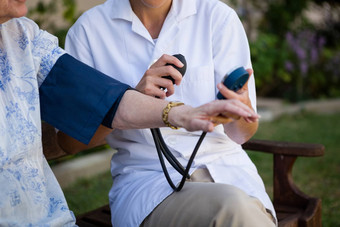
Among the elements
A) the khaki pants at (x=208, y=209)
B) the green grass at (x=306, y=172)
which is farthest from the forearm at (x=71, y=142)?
the green grass at (x=306, y=172)

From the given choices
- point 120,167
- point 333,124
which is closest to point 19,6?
point 120,167

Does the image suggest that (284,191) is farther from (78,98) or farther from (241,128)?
(78,98)

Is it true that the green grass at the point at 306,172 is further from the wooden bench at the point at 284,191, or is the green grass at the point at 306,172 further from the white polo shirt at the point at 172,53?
the white polo shirt at the point at 172,53

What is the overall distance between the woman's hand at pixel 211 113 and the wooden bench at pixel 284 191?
90cm

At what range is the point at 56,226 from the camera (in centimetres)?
180

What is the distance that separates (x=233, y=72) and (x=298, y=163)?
12.8 feet

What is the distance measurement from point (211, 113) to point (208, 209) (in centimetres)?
41

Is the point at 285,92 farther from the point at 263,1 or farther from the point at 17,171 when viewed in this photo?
the point at 17,171

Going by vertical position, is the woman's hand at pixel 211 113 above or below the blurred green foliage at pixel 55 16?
above

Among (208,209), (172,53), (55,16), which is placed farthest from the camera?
(55,16)

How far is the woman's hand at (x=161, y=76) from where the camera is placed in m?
1.90

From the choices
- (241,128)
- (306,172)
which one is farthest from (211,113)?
(306,172)

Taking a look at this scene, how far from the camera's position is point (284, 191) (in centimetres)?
265

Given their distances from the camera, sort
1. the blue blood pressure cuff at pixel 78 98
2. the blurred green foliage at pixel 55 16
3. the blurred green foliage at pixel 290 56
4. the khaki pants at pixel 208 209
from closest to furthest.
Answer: the khaki pants at pixel 208 209 < the blue blood pressure cuff at pixel 78 98 < the blurred green foliage at pixel 55 16 < the blurred green foliage at pixel 290 56
